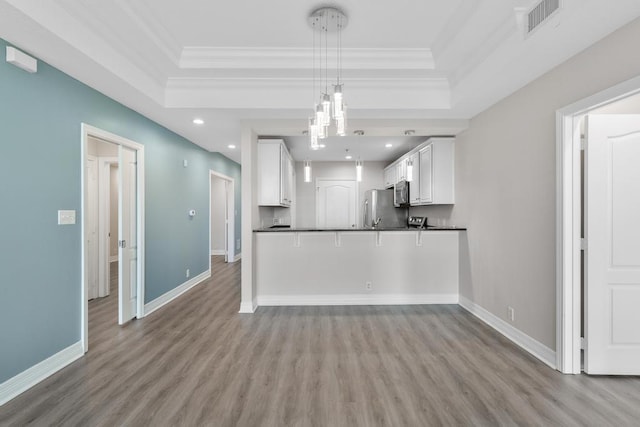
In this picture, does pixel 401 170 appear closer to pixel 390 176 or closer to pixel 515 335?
pixel 390 176

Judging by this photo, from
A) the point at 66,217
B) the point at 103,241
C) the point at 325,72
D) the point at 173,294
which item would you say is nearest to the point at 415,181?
the point at 325,72

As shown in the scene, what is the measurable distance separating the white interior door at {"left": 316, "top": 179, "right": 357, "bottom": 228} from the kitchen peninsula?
3326mm

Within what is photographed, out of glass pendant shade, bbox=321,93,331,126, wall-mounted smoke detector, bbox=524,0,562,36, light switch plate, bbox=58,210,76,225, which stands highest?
wall-mounted smoke detector, bbox=524,0,562,36

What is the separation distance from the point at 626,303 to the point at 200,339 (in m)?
3.80

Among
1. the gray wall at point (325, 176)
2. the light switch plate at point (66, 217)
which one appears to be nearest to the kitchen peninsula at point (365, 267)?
the light switch plate at point (66, 217)

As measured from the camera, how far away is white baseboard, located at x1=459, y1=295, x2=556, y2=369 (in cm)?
251

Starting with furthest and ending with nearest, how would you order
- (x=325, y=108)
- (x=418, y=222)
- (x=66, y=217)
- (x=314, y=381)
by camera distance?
(x=418, y=222) → (x=66, y=217) → (x=314, y=381) → (x=325, y=108)

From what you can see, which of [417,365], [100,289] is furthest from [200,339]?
[100,289]

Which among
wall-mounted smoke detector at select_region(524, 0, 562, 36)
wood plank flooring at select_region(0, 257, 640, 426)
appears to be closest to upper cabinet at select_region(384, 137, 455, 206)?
wood plank flooring at select_region(0, 257, 640, 426)

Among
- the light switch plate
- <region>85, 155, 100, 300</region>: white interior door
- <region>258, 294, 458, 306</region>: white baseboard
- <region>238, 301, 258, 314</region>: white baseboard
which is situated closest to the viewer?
the light switch plate

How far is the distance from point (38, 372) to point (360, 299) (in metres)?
3.35

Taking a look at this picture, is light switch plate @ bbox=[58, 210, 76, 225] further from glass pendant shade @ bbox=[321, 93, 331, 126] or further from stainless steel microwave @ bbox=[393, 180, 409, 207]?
stainless steel microwave @ bbox=[393, 180, 409, 207]

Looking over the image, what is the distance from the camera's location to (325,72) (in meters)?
3.10

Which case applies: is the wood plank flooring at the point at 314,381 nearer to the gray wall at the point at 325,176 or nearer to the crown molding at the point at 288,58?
the crown molding at the point at 288,58
